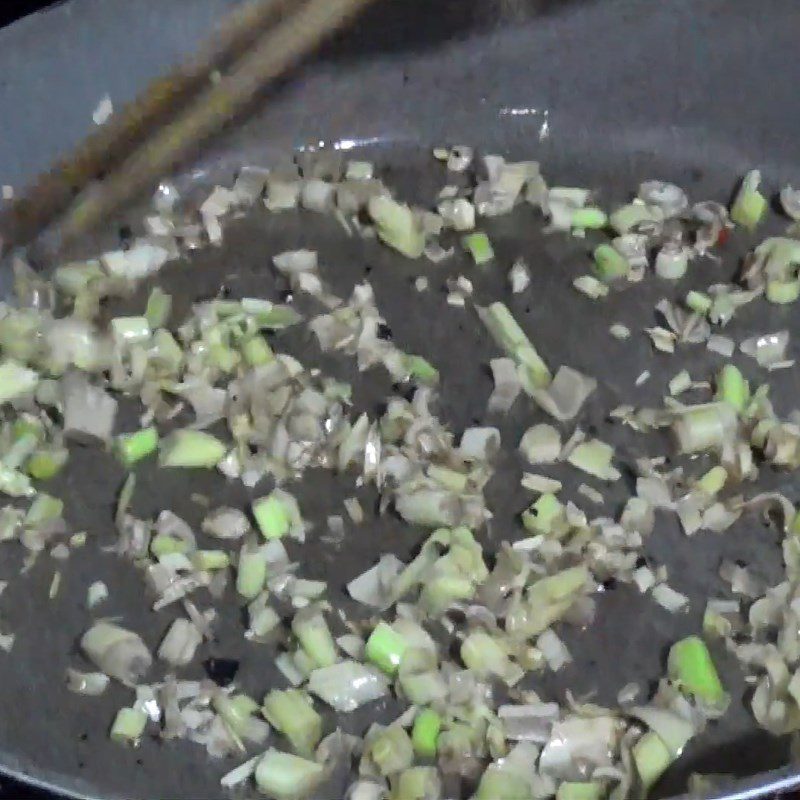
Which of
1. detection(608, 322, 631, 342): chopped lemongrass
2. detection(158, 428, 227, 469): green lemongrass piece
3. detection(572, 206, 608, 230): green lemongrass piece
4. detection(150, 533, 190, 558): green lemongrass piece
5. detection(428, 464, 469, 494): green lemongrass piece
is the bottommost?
detection(608, 322, 631, 342): chopped lemongrass

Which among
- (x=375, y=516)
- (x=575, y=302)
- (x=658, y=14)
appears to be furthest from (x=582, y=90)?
(x=375, y=516)

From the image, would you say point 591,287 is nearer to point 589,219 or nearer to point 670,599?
point 589,219

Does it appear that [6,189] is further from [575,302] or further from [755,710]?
[755,710]

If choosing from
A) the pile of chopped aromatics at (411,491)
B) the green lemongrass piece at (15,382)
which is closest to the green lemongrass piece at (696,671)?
the pile of chopped aromatics at (411,491)

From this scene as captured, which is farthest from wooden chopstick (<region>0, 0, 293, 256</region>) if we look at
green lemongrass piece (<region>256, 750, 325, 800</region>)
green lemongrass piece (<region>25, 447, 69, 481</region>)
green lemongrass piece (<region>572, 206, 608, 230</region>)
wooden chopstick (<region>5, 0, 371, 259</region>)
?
green lemongrass piece (<region>256, 750, 325, 800</region>)

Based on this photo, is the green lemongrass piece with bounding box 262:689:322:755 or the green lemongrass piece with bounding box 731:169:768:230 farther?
the green lemongrass piece with bounding box 731:169:768:230

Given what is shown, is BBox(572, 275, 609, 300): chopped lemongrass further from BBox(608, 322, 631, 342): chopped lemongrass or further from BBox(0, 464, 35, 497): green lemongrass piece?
BBox(0, 464, 35, 497): green lemongrass piece

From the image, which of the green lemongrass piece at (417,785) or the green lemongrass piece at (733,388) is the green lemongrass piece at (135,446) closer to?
the green lemongrass piece at (417,785)
